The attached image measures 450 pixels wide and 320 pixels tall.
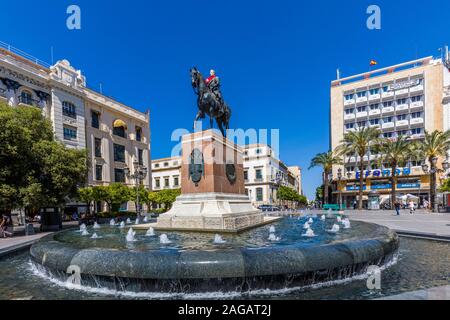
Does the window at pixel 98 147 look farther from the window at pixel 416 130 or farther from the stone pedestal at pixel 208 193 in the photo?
the window at pixel 416 130

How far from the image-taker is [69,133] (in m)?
37.4

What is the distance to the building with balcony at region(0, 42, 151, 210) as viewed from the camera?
3172 cm

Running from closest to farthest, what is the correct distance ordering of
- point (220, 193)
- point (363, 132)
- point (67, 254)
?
point (67, 254) → point (220, 193) → point (363, 132)

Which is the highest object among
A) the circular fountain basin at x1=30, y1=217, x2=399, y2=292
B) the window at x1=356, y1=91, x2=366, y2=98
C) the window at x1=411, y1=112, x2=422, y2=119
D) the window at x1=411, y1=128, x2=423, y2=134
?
the window at x1=356, y1=91, x2=366, y2=98

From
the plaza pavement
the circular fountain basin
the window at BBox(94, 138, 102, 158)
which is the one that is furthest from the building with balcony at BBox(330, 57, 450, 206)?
the circular fountain basin

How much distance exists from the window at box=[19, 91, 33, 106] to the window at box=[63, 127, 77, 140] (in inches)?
208

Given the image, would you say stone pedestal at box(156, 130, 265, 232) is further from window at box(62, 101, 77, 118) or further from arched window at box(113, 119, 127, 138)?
arched window at box(113, 119, 127, 138)

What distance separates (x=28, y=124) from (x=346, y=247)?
21.5 m

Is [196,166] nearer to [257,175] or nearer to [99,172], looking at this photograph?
[99,172]

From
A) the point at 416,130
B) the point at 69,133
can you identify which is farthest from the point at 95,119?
the point at 416,130

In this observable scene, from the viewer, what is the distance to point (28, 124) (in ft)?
63.4

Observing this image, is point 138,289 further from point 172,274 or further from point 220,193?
point 220,193

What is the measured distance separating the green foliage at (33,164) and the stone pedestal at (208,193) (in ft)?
33.6

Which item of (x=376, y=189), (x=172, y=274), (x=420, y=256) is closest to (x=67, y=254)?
(x=172, y=274)
